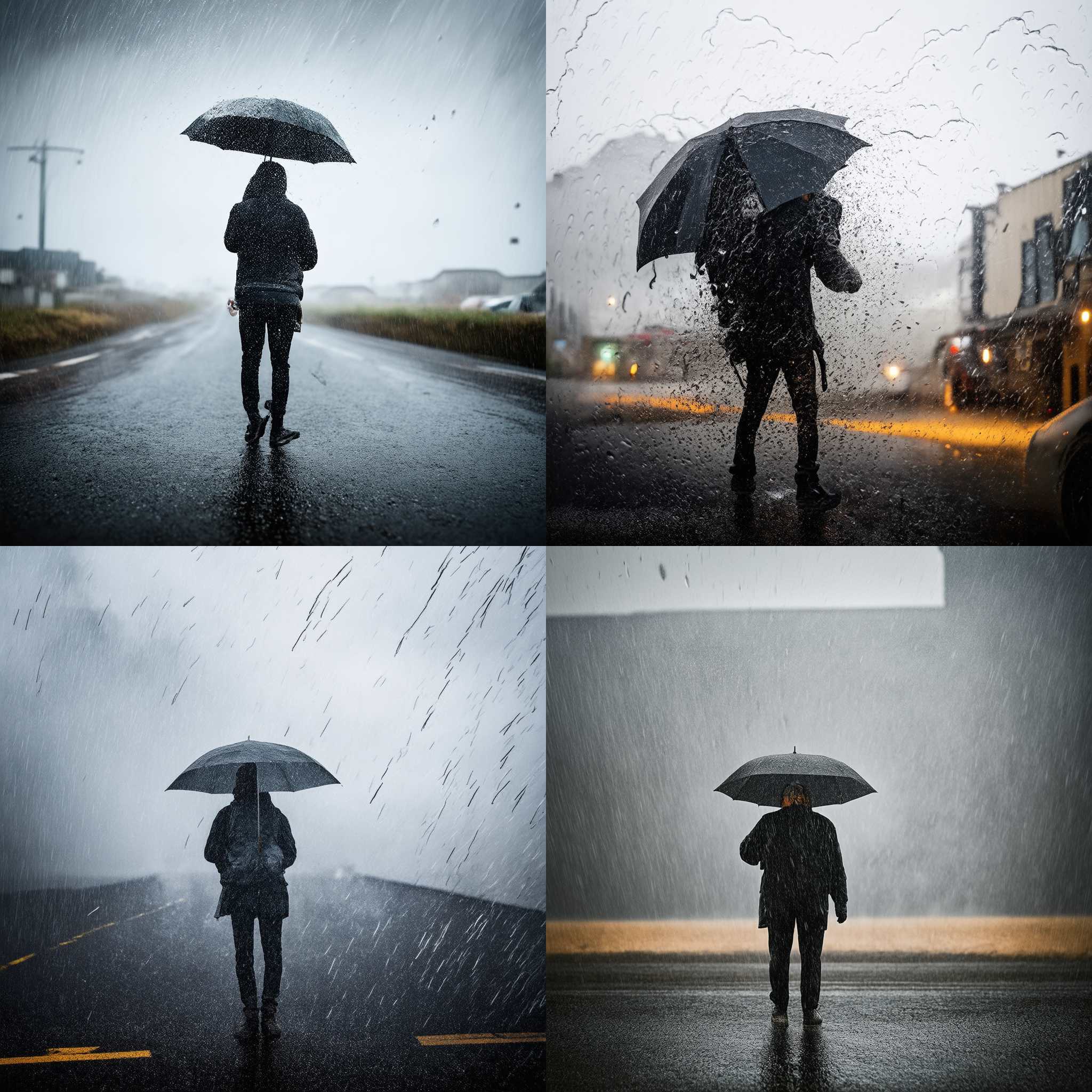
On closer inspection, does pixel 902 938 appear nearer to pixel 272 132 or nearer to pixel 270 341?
pixel 270 341

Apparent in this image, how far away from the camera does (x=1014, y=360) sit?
19.1 feet

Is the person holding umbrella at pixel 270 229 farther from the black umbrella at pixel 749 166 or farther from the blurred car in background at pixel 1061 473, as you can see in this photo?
the blurred car in background at pixel 1061 473

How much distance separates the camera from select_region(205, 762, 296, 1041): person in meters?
4.87

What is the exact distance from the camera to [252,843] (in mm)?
4871

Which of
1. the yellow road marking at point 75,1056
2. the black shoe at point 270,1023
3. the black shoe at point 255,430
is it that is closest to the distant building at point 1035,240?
the black shoe at point 255,430

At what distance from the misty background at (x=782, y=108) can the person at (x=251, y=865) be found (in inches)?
110

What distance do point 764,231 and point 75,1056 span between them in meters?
4.95

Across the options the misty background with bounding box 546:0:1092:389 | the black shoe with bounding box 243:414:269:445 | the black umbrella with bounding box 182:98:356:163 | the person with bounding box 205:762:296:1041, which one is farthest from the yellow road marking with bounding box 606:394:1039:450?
the person with bounding box 205:762:296:1041

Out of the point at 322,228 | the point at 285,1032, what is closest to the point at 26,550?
the point at 322,228

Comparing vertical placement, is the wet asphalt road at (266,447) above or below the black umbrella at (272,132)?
below

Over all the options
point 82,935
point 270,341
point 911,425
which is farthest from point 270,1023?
point 911,425

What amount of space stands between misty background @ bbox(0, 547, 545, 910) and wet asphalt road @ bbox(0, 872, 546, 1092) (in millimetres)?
190

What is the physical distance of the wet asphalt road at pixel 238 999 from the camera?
4.98 metres

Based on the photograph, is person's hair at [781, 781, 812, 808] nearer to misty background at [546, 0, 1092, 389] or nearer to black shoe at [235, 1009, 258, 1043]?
misty background at [546, 0, 1092, 389]
